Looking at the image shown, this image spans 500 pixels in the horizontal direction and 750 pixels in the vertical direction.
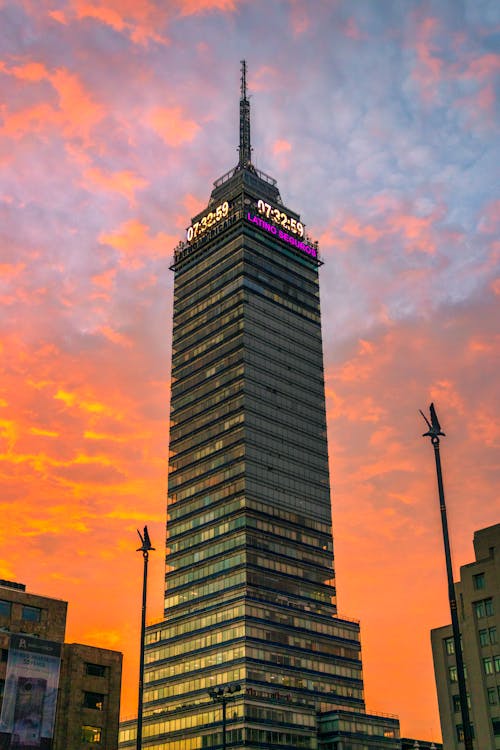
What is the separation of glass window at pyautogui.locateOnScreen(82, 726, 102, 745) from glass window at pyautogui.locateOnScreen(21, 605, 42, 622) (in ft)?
46.5

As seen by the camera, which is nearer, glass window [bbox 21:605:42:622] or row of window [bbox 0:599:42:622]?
row of window [bbox 0:599:42:622]

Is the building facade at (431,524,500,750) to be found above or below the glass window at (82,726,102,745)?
above

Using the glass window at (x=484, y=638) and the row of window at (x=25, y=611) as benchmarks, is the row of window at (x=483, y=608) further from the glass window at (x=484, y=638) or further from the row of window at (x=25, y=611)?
the row of window at (x=25, y=611)

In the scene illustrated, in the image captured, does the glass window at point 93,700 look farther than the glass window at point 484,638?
Yes

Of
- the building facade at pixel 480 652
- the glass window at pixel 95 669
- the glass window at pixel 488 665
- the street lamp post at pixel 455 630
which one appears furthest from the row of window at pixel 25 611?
the street lamp post at pixel 455 630

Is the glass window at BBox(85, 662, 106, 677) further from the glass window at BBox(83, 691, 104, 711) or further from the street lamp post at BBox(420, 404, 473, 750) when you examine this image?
the street lamp post at BBox(420, 404, 473, 750)

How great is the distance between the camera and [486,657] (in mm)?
106688

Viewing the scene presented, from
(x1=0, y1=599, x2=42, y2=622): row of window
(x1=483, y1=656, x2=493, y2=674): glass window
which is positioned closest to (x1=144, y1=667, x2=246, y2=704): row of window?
(x1=0, y1=599, x2=42, y2=622): row of window

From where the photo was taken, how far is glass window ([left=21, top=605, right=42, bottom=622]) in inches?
4277

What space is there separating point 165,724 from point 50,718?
101483 mm

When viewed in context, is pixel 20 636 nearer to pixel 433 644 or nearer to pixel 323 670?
pixel 433 644

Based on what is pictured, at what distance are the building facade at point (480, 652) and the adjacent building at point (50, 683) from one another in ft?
139

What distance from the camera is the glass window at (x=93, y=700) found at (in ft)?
355

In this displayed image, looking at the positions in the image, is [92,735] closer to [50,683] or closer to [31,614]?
[50,683]
